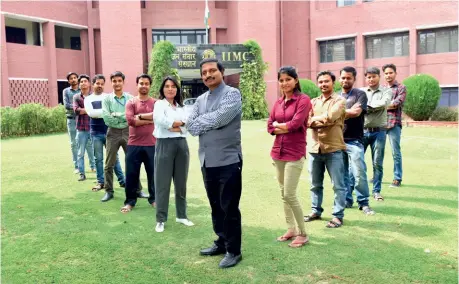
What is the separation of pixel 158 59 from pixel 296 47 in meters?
11.1

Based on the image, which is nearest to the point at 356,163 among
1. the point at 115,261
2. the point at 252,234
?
the point at 252,234

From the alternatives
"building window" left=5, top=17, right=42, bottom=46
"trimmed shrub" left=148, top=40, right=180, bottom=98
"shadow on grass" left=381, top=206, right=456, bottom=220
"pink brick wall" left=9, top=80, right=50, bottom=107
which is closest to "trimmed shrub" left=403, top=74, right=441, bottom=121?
"trimmed shrub" left=148, top=40, right=180, bottom=98

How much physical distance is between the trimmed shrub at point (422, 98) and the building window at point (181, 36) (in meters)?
15.1

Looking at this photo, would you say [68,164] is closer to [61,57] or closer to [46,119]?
[46,119]

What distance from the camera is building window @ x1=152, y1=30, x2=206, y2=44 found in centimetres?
2905

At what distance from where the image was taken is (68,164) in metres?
9.56

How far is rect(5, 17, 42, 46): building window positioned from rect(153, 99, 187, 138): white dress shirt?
23884 millimetres

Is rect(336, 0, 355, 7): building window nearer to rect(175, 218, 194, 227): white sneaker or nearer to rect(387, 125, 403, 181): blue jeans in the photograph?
rect(387, 125, 403, 181): blue jeans

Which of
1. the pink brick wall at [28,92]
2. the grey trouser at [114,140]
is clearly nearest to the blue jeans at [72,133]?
the grey trouser at [114,140]

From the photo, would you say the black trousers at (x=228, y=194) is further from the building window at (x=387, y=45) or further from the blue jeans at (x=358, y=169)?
the building window at (x=387, y=45)

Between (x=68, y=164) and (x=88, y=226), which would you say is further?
(x=68, y=164)

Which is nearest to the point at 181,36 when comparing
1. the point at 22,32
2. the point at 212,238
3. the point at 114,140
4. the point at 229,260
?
the point at 22,32

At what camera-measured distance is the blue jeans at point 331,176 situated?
484 cm

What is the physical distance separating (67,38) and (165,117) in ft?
85.4
